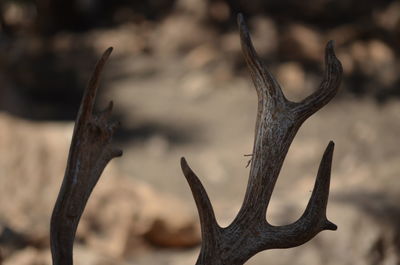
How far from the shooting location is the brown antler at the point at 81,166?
214cm

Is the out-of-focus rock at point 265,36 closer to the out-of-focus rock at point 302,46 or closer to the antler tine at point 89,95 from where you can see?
the out-of-focus rock at point 302,46

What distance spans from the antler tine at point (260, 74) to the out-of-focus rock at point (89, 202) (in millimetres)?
2182

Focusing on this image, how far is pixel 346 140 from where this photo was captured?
7.16 meters

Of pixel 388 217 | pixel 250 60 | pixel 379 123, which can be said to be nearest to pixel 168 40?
pixel 379 123

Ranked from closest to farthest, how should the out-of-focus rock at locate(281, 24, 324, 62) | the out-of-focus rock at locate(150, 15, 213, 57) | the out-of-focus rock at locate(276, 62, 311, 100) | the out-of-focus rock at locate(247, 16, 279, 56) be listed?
the out-of-focus rock at locate(276, 62, 311, 100) < the out-of-focus rock at locate(281, 24, 324, 62) < the out-of-focus rock at locate(247, 16, 279, 56) < the out-of-focus rock at locate(150, 15, 213, 57)

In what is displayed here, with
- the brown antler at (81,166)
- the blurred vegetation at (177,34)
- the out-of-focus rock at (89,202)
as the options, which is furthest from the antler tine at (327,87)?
the blurred vegetation at (177,34)

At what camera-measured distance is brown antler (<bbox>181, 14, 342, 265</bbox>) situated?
6.59 ft

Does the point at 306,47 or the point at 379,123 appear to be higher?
the point at 306,47

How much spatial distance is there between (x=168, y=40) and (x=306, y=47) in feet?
7.07

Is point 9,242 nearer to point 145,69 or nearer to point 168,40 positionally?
point 145,69

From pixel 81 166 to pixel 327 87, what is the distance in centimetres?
75

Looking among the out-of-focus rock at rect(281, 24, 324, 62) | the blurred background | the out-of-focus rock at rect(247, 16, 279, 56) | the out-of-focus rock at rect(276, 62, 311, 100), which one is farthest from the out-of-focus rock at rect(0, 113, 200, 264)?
the out-of-focus rock at rect(281, 24, 324, 62)

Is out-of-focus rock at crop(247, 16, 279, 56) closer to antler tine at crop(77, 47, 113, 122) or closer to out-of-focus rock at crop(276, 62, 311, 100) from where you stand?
out-of-focus rock at crop(276, 62, 311, 100)

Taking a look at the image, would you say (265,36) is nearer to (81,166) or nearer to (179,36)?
(179,36)
